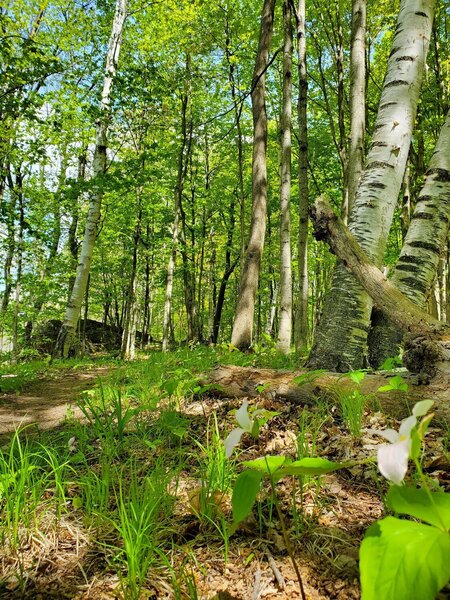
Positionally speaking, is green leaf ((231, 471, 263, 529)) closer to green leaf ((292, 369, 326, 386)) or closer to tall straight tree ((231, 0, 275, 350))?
green leaf ((292, 369, 326, 386))

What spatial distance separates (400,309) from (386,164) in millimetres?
1767

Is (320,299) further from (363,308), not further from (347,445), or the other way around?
(347,445)

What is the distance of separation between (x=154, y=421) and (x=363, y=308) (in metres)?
2.14

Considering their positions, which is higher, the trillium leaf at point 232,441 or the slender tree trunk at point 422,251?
the slender tree trunk at point 422,251

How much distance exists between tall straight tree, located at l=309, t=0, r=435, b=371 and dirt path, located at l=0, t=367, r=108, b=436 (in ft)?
7.50

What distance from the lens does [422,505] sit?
2.07 feet

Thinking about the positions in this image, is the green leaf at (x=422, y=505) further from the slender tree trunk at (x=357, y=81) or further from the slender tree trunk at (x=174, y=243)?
the slender tree trunk at (x=174, y=243)

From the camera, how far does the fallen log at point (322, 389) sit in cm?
218

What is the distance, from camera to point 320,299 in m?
21.8

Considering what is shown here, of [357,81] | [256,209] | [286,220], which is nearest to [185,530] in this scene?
[286,220]

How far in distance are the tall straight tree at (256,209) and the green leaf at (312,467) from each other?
567cm

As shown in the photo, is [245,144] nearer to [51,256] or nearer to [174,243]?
[174,243]

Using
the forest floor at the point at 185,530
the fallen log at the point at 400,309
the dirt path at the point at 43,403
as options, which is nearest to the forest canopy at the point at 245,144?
the fallen log at the point at 400,309

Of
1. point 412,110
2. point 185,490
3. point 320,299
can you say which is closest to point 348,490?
point 185,490
